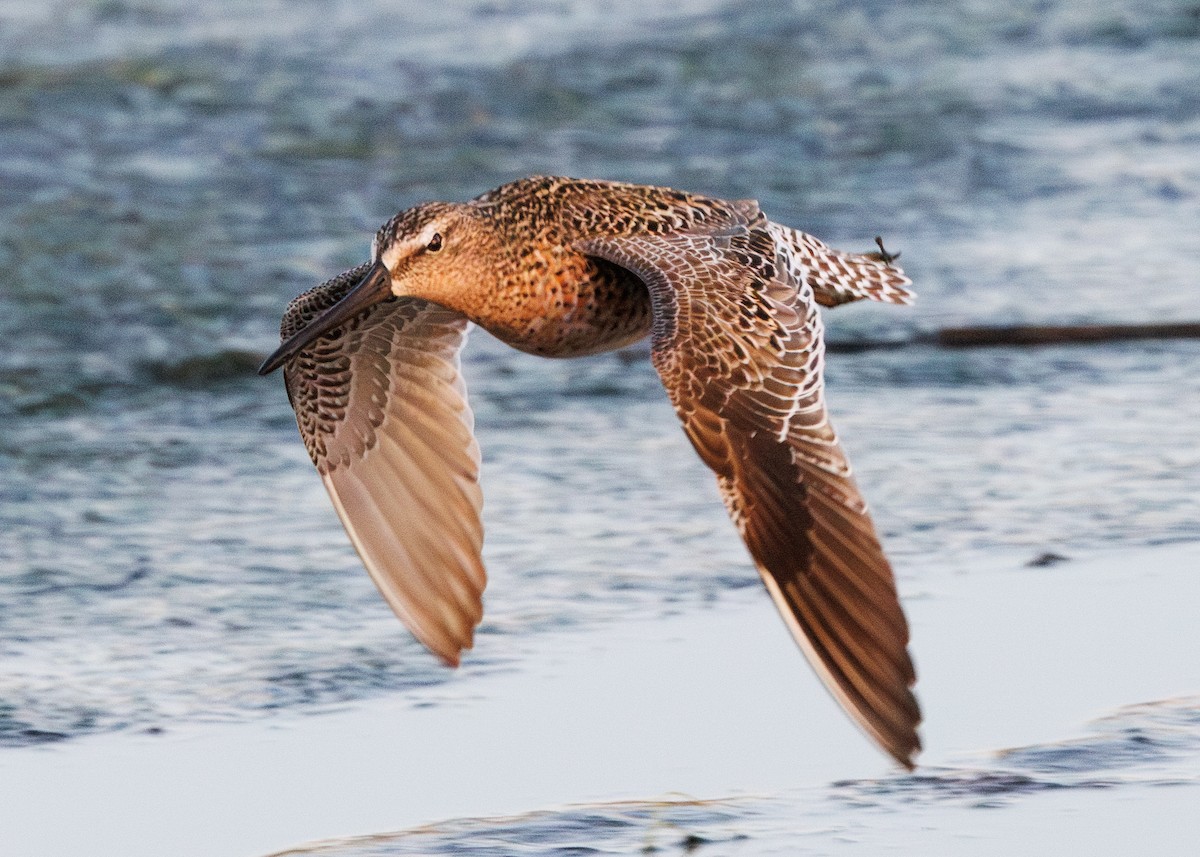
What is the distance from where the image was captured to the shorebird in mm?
4664

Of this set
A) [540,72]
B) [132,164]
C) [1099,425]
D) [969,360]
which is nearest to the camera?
[1099,425]

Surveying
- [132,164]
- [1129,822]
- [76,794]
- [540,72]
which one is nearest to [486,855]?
[76,794]

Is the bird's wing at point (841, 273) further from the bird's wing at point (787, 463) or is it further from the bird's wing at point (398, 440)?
the bird's wing at point (398, 440)

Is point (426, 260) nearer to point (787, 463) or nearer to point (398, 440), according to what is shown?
point (398, 440)

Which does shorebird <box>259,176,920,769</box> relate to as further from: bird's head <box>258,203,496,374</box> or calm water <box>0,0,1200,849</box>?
calm water <box>0,0,1200,849</box>

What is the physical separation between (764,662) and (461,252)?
1182 millimetres

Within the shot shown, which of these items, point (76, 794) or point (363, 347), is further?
point (363, 347)

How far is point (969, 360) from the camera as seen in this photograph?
799 centimetres

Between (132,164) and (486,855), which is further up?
(132,164)

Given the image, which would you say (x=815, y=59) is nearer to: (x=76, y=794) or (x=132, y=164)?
(x=132, y=164)

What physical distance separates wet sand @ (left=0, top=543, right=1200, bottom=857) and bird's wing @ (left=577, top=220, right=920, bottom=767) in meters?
0.37

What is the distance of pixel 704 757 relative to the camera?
5047 mm

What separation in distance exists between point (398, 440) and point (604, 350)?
24.2 inches

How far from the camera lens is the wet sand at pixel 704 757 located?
4.69 m
